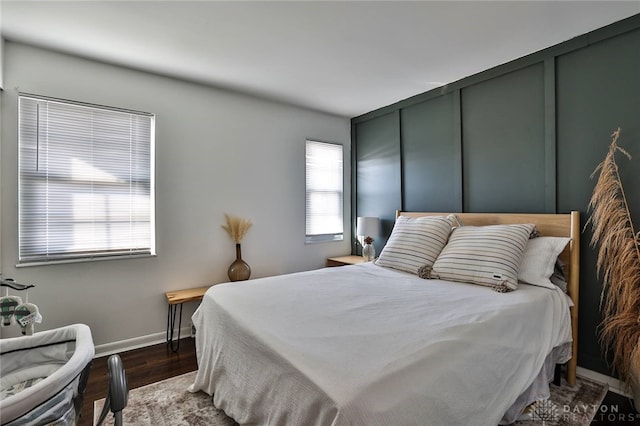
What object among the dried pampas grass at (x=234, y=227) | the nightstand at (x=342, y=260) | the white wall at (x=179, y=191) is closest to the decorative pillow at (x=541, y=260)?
the nightstand at (x=342, y=260)

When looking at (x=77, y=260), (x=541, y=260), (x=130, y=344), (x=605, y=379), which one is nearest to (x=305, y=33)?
(x=541, y=260)

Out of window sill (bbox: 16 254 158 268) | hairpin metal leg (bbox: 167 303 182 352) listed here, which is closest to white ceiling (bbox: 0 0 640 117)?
window sill (bbox: 16 254 158 268)

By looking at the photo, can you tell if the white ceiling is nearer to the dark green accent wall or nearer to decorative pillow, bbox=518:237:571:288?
the dark green accent wall

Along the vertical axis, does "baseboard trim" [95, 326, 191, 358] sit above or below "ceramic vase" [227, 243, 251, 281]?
below

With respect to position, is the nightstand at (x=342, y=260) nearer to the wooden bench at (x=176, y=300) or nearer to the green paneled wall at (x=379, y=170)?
the green paneled wall at (x=379, y=170)

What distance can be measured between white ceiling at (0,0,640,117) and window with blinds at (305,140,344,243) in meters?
1.21

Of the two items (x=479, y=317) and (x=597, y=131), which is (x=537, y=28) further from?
(x=479, y=317)

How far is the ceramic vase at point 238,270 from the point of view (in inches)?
124

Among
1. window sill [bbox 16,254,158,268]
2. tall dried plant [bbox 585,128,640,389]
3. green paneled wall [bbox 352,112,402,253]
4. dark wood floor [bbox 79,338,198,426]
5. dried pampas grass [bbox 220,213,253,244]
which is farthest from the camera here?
green paneled wall [bbox 352,112,402,253]

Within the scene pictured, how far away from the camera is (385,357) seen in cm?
111

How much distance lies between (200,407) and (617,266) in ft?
9.19

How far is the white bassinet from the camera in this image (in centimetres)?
89

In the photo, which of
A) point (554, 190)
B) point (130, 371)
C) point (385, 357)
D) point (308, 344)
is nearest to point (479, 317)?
point (385, 357)

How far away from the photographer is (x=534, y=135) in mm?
2539
